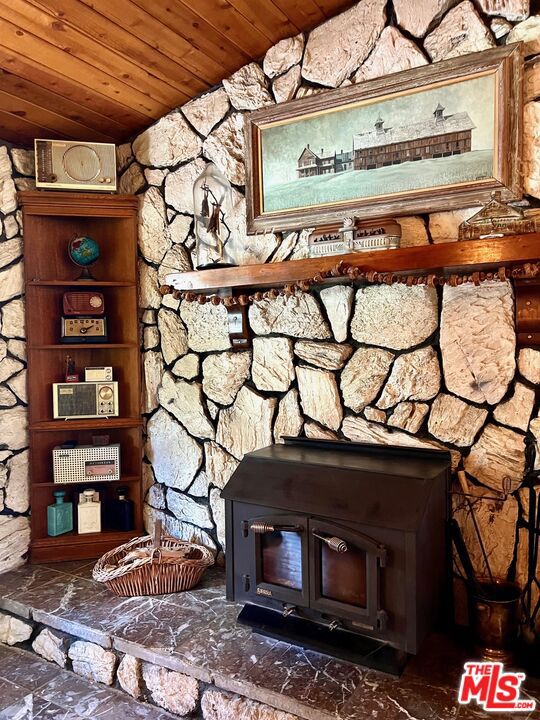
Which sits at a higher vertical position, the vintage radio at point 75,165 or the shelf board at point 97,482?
the vintage radio at point 75,165

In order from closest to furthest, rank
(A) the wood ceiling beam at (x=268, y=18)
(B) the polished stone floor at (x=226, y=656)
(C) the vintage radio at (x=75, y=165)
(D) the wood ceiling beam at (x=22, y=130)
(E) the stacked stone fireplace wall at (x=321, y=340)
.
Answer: (B) the polished stone floor at (x=226, y=656), (E) the stacked stone fireplace wall at (x=321, y=340), (A) the wood ceiling beam at (x=268, y=18), (D) the wood ceiling beam at (x=22, y=130), (C) the vintage radio at (x=75, y=165)

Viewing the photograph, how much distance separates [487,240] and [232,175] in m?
1.25

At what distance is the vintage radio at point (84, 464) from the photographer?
105 inches

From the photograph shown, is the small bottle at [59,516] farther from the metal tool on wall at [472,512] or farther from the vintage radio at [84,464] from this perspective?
the metal tool on wall at [472,512]

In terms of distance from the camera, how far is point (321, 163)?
2217 mm

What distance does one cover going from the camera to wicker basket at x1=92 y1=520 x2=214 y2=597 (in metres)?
2.23

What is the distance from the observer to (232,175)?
8.05 ft

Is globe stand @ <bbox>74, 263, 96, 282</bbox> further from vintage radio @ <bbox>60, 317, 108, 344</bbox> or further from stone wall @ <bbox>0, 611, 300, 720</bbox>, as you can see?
stone wall @ <bbox>0, 611, 300, 720</bbox>

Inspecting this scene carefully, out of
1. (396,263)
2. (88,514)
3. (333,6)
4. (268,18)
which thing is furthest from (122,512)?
(333,6)

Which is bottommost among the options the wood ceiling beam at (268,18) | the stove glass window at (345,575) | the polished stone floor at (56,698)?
the polished stone floor at (56,698)

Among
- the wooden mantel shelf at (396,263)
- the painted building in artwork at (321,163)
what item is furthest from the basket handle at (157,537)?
the painted building in artwork at (321,163)

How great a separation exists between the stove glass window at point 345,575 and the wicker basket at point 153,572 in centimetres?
73

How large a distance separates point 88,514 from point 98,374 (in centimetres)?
71

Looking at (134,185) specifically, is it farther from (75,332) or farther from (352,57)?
(352,57)
